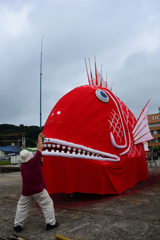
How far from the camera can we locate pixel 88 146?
4.74m

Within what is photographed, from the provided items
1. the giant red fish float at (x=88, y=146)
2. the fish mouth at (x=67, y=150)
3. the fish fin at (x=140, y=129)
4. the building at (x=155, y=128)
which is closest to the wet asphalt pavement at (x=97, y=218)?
the giant red fish float at (x=88, y=146)

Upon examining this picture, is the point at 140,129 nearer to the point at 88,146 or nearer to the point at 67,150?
the point at 88,146

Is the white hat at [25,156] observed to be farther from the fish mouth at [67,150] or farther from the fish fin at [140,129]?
the fish fin at [140,129]

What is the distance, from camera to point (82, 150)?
15.3 ft

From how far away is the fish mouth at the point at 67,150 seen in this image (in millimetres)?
4473

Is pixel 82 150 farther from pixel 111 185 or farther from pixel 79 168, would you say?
pixel 111 185

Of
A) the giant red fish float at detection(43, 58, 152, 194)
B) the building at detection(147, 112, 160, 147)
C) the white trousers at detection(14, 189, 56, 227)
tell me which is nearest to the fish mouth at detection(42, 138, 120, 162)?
the giant red fish float at detection(43, 58, 152, 194)

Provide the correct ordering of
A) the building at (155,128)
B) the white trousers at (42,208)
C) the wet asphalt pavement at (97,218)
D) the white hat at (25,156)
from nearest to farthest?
1. the wet asphalt pavement at (97,218)
2. the white trousers at (42,208)
3. the white hat at (25,156)
4. the building at (155,128)

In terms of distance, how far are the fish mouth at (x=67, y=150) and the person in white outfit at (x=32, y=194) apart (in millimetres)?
961

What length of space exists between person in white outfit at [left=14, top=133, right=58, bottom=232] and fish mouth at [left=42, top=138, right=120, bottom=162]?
96cm

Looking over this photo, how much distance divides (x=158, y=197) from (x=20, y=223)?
3.08 metres

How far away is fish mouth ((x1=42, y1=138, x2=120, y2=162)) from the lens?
4.47m

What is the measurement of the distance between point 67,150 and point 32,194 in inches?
57.9

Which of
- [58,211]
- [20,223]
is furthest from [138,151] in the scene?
[20,223]
